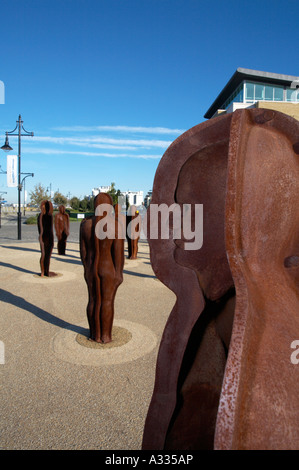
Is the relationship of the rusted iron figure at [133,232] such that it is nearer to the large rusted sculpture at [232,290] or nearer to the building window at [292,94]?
the large rusted sculpture at [232,290]

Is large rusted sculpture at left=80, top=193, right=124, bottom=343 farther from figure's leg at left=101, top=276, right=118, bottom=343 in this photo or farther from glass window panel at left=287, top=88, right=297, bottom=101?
glass window panel at left=287, top=88, right=297, bottom=101

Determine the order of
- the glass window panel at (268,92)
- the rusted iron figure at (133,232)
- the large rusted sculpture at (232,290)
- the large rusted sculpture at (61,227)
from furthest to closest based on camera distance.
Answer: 1. the glass window panel at (268,92)
2. the large rusted sculpture at (61,227)
3. the rusted iron figure at (133,232)
4. the large rusted sculpture at (232,290)

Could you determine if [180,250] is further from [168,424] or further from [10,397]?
[10,397]

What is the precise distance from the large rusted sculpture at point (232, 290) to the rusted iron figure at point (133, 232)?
36.4 ft

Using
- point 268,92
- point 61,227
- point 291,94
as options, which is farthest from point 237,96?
point 61,227

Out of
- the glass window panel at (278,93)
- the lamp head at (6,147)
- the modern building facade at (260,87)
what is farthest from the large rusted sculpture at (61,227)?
the glass window panel at (278,93)

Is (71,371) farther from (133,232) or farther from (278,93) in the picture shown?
(278,93)

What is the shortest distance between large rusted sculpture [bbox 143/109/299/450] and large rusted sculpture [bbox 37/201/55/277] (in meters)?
8.73

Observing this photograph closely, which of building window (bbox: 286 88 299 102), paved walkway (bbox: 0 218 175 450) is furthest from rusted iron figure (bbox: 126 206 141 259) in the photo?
building window (bbox: 286 88 299 102)

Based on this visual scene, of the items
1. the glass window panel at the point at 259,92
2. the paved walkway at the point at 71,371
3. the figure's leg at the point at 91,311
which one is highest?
the glass window panel at the point at 259,92

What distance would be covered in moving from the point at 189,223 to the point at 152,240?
0.20 metres

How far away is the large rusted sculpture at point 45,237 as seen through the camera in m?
9.58

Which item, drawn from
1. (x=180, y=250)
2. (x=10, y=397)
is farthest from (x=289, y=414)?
(x=10, y=397)

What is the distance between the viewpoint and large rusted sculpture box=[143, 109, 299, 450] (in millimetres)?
934
